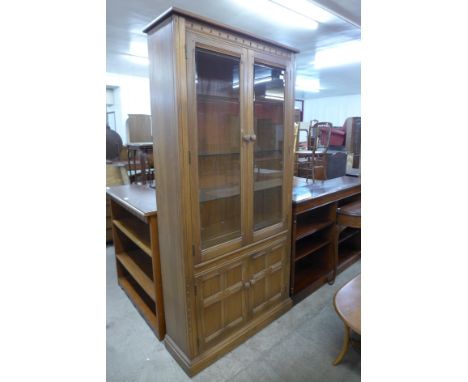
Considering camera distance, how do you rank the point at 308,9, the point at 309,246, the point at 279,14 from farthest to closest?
the point at 279,14 < the point at 308,9 < the point at 309,246

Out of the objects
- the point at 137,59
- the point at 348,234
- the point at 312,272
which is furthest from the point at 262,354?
the point at 137,59

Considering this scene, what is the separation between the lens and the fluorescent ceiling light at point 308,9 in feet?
9.18

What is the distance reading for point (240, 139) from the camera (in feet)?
5.68

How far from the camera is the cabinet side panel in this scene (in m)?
1.42

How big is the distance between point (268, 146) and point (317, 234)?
1267mm

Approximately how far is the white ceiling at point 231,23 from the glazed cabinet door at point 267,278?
61.5 inches

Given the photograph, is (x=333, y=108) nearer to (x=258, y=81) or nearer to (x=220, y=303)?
(x=258, y=81)

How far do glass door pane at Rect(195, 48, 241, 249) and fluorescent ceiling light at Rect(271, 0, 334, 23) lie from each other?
167cm

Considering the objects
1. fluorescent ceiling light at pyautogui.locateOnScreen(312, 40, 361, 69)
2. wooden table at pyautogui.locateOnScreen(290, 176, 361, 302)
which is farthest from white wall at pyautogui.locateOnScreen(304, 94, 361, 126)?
wooden table at pyautogui.locateOnScreen(290, 176, 361, 302)

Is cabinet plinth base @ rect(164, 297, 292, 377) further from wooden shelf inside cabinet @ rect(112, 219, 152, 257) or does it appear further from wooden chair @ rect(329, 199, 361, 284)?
wooden chair @ rect(329, 199, 361, 284)

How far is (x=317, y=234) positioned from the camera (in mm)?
2838

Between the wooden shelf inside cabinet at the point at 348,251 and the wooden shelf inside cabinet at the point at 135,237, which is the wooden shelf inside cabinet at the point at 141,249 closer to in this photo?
the wooden shelf inside cabinet at the point at 135,237
